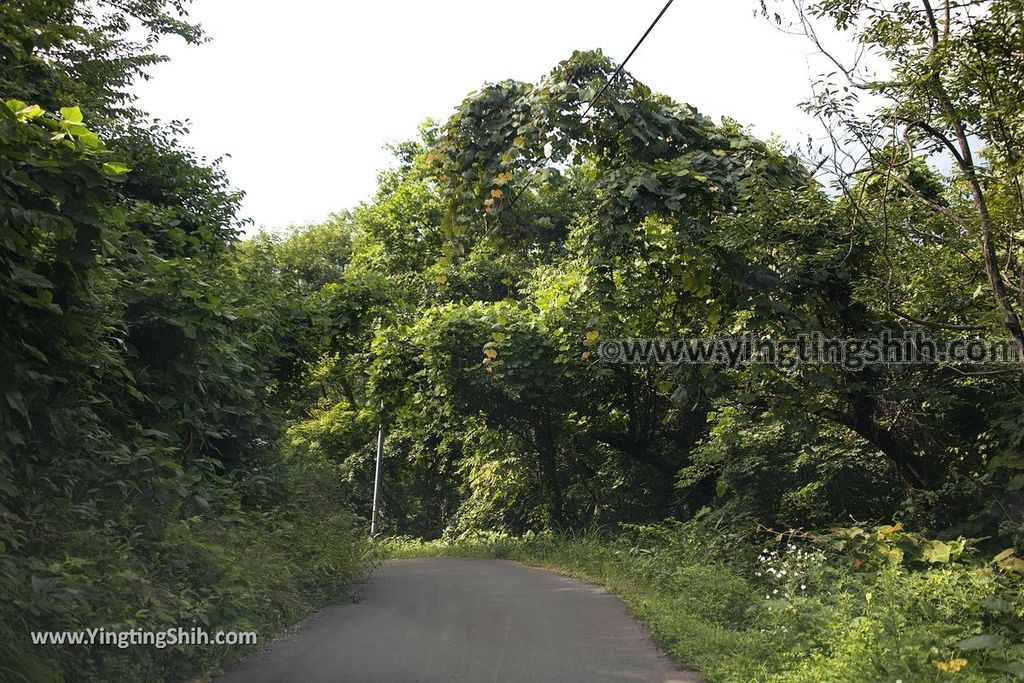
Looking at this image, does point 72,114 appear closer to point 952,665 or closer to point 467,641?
point 467,641

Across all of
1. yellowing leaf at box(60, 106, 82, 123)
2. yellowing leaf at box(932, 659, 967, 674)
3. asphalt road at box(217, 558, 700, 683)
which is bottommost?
asphalt road at box(217, 558, 700, 683)

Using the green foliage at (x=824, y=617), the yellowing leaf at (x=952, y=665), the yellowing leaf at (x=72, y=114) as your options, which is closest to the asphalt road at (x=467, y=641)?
the green foliage at (x=824, y=617)

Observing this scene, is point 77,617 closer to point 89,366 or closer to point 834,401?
point 89,366

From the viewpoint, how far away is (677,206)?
400 inches

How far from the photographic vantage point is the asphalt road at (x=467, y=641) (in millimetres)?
7453

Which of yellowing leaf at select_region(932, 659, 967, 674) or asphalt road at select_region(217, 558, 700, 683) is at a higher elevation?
yellowing leaf at select_region(932, 659, 967, 674)

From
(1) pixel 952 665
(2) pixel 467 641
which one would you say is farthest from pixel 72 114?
(1) pixel 952 665

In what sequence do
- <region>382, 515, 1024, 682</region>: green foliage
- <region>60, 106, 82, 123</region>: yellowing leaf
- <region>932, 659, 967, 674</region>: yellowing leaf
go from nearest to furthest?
<region>60, 106, 82, 123</region>: yellowing leaf → <region>932, 659, 967, 674</region>: yellowing leaf → <region>382, 515, 1024, 682</region>: green foliage

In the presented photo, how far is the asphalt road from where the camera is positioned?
24.5ft

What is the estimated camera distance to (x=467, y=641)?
8.94 meters

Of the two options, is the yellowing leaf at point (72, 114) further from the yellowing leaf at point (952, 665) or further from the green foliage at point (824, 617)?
the yellowing leaf at point (952, 665)

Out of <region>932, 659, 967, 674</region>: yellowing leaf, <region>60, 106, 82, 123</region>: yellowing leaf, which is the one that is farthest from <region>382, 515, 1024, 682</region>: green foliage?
<region>60, 106, 82, 123</region>: yellowing leaf

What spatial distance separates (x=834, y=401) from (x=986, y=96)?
14.4ft

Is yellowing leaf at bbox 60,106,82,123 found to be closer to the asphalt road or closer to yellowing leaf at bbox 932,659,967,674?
the asphalt road
